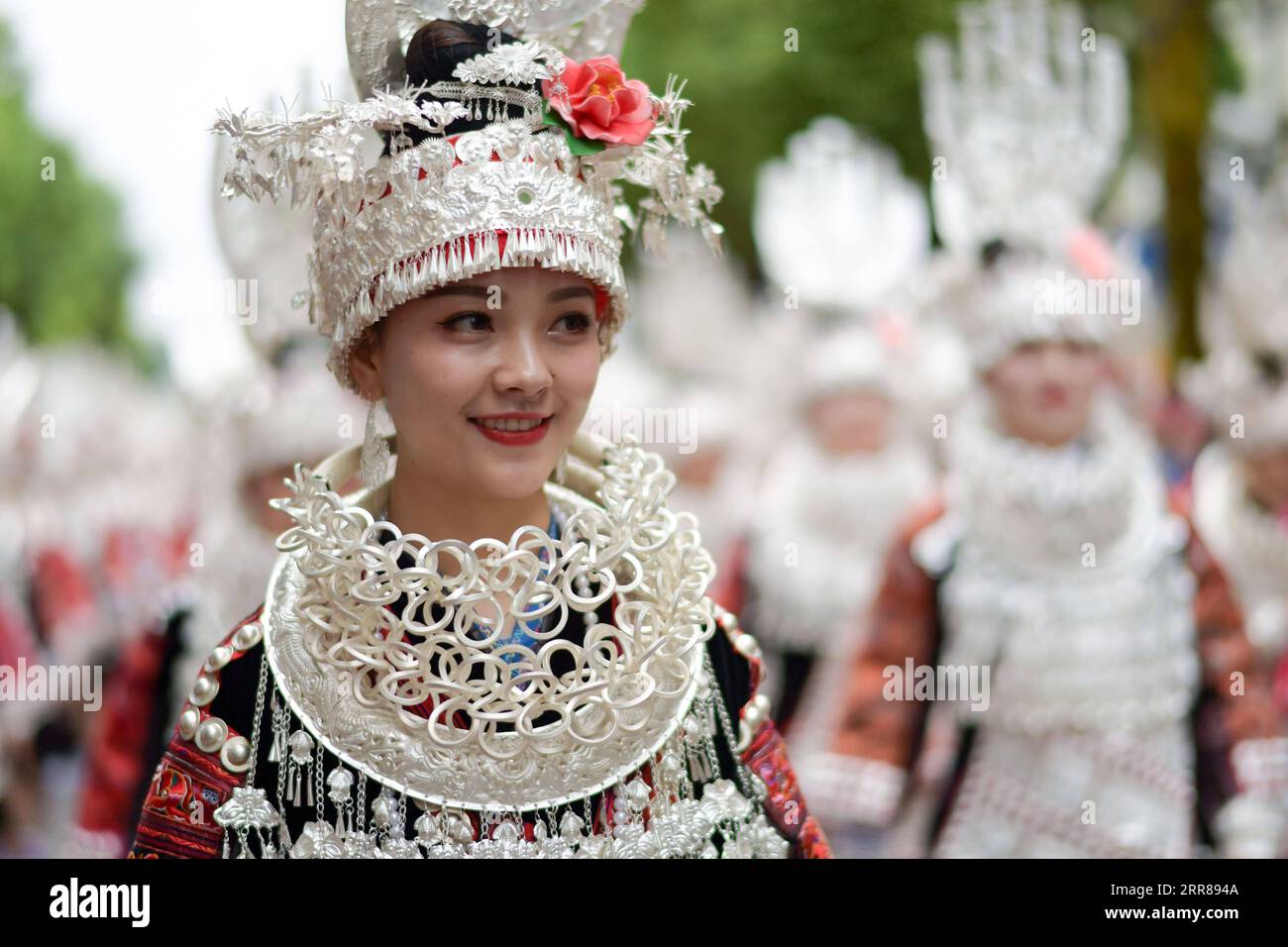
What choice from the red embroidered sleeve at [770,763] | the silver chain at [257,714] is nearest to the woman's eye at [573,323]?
the red embroidered sleeve at [770,763]

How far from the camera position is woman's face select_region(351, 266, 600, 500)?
2604 mm

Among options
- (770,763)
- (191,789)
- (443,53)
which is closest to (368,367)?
(443,53)

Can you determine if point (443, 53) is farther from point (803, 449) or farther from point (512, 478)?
point (803, 449)

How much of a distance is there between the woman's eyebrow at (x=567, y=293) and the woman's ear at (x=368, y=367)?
329mm

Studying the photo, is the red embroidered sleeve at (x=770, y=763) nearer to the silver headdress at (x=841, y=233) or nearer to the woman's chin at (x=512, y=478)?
the woman's chin at (x=512, y=478)

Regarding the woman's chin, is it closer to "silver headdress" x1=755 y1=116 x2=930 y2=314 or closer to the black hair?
the black hair

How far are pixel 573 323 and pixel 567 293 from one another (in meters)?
0.07

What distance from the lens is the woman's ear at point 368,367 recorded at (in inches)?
109

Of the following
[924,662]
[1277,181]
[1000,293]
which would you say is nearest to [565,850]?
[924,662]

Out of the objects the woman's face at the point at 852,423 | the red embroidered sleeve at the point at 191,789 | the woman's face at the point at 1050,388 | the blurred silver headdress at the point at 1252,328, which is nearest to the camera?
the red embroidered sleeve at the point at 191,789

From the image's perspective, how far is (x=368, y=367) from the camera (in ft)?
9.15

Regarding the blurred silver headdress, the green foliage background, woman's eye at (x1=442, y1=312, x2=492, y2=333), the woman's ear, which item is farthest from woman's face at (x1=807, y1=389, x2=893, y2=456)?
the green foliage background
